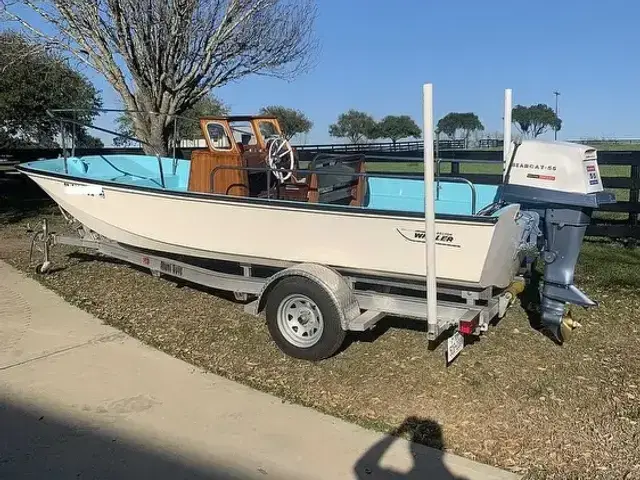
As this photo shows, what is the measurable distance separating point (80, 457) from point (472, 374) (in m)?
2.81

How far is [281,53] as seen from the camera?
14.0 m

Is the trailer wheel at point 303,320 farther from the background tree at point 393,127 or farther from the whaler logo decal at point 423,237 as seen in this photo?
the background tree at point 393,127

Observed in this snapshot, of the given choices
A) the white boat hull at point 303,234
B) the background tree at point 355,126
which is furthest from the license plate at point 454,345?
the background tree at point 355,126

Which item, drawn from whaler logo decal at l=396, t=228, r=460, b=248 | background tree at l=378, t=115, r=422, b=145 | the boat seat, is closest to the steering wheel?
the boat seat

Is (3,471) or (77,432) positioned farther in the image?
(77,432)

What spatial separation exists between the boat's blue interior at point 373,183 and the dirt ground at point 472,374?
1.22 meters

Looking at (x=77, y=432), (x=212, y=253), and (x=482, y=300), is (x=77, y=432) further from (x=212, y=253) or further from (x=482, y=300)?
(x=482, y=300)

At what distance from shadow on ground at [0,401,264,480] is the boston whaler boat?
1677 millimetres

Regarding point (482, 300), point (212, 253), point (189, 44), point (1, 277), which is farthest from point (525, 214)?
point (189, 44)

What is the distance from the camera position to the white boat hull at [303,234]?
14.9 ft

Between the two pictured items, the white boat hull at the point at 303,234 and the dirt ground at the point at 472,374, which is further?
the white boat hull at the point at 303,234

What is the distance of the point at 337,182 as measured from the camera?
606 cm

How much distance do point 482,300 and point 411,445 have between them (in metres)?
1.53

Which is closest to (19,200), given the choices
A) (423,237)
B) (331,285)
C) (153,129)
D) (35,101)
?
(153,129)
